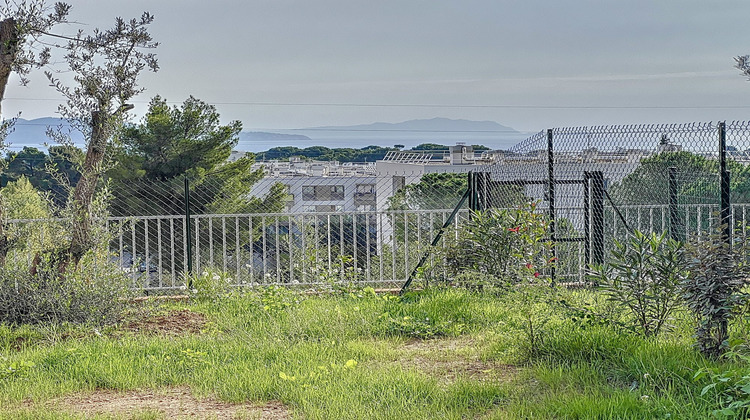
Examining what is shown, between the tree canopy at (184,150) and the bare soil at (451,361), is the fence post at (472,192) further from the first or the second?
the tree canopy at (184,150)

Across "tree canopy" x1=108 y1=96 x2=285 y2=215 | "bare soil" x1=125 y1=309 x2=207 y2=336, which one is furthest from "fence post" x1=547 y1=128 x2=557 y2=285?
"tree canopy" x1=108 y1=96 x2=285 y2=215

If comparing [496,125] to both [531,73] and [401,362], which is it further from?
[401,362]

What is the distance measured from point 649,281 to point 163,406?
127 inches

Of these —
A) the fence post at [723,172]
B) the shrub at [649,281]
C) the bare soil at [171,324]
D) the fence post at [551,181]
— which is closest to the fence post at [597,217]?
the fence post at [551,181]

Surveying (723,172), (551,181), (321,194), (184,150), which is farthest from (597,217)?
(184,150)

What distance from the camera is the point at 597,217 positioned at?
24.0 ft

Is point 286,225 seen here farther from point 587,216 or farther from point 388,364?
point 388,364

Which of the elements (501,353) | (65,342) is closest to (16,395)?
(65,342)

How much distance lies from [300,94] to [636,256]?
41795mm

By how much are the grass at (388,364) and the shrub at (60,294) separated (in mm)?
214

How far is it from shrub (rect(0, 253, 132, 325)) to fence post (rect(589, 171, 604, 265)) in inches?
182

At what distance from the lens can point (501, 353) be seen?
4.71 meters

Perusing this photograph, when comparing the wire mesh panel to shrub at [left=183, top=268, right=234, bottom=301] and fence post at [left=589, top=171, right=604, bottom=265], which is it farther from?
fence post at [left=589, top=171, right=604, bottom=265]

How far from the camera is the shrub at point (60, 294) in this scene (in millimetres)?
5789
